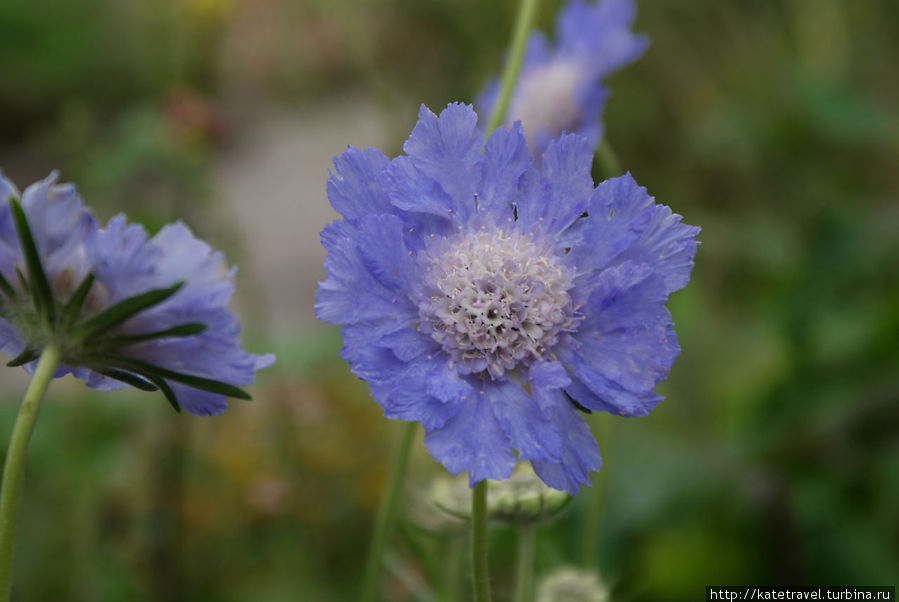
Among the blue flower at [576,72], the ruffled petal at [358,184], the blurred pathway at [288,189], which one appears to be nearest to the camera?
the ruffled petal at [358,184]

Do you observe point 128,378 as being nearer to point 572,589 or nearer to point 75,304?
point 75,304

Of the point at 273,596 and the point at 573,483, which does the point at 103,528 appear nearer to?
the point at 273,596

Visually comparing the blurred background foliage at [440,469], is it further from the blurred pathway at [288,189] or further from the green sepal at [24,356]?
the blurred pathway at [288,189]

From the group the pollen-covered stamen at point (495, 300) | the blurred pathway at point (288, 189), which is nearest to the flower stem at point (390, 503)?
the pollen-covered stamen at point (495, 300)

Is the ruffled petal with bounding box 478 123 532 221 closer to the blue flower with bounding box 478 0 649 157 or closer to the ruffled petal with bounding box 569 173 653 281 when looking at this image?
the ruffled petal with bounding box 569 173 653 281

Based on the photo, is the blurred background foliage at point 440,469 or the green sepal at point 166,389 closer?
the green sepal at point 166,389

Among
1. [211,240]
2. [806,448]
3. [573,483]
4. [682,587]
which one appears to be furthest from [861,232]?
[573,483]
